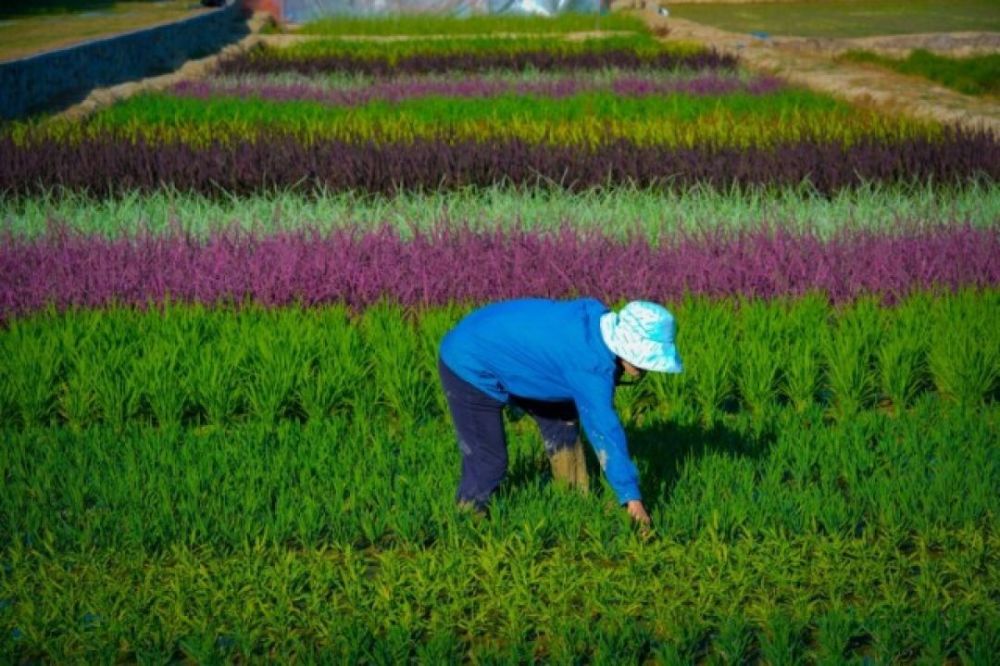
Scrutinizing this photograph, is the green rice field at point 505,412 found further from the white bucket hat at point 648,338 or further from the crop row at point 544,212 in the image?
the white bucket hat at point 648,338

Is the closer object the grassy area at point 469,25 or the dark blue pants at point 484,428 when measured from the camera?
the dark blue pants at point 484,428

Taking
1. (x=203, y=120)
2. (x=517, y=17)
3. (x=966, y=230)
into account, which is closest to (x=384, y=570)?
(x=966, y=230)

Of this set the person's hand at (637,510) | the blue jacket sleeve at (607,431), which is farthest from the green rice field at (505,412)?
the blue jacket sleeve at (607,431)

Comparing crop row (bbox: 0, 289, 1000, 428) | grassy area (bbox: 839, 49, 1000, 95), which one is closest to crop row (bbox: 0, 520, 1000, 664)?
crop row (bbox: 0, 289, 1000, 428)

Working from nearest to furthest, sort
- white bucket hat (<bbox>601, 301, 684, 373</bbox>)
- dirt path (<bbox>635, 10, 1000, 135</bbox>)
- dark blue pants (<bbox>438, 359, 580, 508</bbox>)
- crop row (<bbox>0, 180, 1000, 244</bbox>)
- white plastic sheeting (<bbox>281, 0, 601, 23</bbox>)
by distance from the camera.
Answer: white bucket hat (<bbox>601, 301, 684, 373</bbox>), dark blue pants (<bbox>438, 359, 580, 508</bbox>), crop row (<bbox>0, 180, 1000, 244</bbox>), dirt path (<bbox>635, 10, 1000, 135</bbox>), white plastic sheeting (<bbox>281, 0, 601, 23</bbox>)

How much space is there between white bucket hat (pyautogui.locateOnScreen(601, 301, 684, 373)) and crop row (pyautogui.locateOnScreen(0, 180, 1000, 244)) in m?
3.85

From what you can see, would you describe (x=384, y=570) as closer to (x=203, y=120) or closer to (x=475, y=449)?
(x=475, y=449)

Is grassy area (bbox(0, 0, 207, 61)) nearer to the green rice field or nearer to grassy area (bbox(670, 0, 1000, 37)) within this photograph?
the green rice field

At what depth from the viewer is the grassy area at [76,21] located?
749 inches

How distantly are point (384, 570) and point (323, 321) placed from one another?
256 cm

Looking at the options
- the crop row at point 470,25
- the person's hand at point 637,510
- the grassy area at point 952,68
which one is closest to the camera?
the person's hand at point 637,510

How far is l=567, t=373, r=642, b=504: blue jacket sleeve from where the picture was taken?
391 centimetres

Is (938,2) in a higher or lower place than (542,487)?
lower

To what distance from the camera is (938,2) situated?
34344 mm
